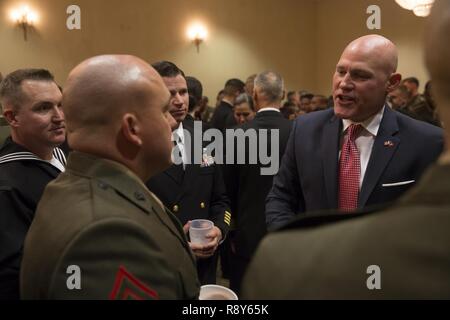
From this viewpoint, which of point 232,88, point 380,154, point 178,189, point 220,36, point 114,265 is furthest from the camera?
point 220,36

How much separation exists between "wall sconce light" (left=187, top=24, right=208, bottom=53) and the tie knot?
7.64 metres

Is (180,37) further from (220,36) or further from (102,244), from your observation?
(102,244)

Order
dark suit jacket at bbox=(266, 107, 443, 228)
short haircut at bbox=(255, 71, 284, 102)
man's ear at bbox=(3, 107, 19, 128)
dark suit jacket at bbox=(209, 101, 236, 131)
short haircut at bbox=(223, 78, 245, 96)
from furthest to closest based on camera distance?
short haircut at bbox=(223, 78, 245, 96), dark suit jacket at bbox=(209, 101, 236, 131), short haircut at bbox=(255, 71, 284, 102), man's ear at bbox=(3, 107, 19, 128), dark suit jacket at bbox=(266, 107, 443, 228)

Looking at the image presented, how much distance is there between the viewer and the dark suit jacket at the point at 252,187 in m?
3.11

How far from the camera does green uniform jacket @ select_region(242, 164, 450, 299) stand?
2.01 ft

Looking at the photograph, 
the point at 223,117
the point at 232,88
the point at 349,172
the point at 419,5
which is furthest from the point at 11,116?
the point at 419,5

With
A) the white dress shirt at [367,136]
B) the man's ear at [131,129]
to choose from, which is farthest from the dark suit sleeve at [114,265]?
the white dress shirt at [367,136]

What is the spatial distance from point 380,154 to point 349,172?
14 centimetres

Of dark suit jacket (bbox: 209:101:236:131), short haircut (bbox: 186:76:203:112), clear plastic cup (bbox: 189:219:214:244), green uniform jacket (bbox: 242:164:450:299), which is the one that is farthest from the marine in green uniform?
dark suit jacket (bbox: 209:101:236:131)

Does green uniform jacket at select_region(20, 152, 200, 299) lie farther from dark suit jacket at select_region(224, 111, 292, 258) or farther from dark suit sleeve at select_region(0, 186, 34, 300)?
dark suit jacket at select_region(224, 111, 292, 258)

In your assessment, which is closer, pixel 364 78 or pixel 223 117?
pixel 364 78

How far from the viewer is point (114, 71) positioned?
126 cm

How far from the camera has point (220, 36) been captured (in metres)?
9.52

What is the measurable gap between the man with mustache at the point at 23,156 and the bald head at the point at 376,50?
130cm
